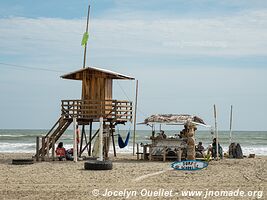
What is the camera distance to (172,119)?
1115 inches

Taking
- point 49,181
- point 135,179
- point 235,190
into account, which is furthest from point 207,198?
point 49,181

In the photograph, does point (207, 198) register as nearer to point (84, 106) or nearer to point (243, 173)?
point (243, 173)

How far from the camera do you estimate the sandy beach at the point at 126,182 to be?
15.3 metres

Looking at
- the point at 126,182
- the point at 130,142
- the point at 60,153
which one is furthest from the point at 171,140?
the point at 130,142

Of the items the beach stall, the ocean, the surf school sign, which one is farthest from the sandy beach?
the ocean

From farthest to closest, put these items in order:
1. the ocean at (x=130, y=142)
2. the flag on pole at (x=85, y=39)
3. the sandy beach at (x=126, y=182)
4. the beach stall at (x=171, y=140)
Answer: the ocean at (x=130, y=142) < the flag on pole at (x=85, y=39) < the beach stall at (x=171, y=140) < the sandy beach at (x=126, y=182)

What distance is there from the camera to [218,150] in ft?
102

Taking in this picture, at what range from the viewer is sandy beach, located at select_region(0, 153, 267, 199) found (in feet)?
50.3

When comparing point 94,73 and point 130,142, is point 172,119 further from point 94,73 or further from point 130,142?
point 130,142

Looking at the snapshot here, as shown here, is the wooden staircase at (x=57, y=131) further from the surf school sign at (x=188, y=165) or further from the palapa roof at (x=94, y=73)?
the surf school sign at (x=188, y=165)

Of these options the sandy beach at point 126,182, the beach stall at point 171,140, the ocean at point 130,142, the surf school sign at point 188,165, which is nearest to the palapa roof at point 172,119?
the beach stall at point 171,140

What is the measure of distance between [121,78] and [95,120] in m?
2.62

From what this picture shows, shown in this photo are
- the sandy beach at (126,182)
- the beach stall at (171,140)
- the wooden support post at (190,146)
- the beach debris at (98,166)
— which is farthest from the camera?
the beach stall at (171,140)

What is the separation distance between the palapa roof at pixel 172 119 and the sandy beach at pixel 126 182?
4348 millimetres
